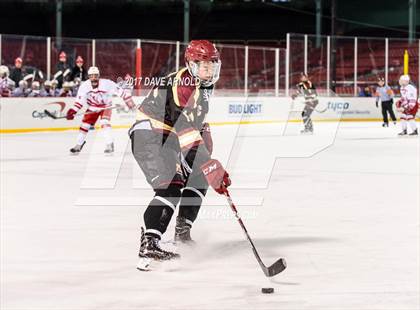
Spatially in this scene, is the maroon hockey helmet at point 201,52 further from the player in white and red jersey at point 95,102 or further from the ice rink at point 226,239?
the player in white and red jersey at point 95,102

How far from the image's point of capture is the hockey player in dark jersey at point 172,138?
515 cm

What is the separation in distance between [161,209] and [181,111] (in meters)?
0.54

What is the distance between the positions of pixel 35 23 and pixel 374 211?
1235 inches

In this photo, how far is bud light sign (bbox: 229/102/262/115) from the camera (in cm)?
2397

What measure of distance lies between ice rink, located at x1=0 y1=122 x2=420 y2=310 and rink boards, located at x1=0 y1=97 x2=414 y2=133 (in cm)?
599

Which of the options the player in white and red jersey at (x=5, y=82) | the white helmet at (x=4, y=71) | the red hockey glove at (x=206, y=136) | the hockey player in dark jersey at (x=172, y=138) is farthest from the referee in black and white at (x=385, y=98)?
the hockey player in dark jersey at (x=172, y=138)

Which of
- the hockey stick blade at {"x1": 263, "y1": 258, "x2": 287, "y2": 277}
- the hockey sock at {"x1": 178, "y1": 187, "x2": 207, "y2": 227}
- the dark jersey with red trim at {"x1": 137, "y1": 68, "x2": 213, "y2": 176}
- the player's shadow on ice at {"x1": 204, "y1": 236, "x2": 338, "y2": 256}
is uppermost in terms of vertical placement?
the dark jersey with red trim at {"x1": 137, "y1": 68, "x2": 213, "y2": 176}

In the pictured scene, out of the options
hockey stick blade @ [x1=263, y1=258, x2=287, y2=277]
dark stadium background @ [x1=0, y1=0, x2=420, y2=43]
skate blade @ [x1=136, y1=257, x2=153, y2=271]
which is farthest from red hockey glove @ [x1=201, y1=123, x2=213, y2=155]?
dark stadium background @ [x1=0, y1=0, x2=420, y2=43]

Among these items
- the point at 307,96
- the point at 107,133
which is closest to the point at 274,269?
the point at 107,133

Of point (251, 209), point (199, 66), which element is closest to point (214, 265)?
point (199, 66)

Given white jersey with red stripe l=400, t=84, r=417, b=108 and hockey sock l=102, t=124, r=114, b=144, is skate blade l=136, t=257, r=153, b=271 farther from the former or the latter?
white jersey with red stripe l=400, t=84, r=417, b=108

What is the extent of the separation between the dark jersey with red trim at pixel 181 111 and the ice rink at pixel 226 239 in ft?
2.27

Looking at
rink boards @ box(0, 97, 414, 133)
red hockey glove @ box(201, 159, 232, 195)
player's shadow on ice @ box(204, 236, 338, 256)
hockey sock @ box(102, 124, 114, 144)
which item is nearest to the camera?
red hockey glove @ box(201, 159, 232, 195)

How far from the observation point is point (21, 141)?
17.0m
